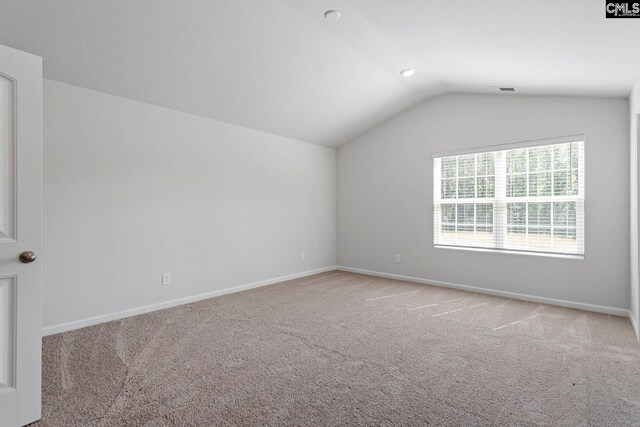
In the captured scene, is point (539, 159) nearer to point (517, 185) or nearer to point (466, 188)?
point (517, 185)

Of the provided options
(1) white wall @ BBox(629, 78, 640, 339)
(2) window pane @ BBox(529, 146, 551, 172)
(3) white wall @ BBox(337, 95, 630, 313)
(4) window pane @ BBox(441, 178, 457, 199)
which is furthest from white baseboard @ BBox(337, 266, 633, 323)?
(2) window pane @ BBox(529, 146, 551, 172)

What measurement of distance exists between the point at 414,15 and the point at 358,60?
1.18 m

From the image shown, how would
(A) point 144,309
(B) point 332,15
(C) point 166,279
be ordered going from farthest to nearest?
(C) point 166,279
(A) point 144,309
(B) point 332,15

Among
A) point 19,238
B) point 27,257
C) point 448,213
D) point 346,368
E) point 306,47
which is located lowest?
point 346,368

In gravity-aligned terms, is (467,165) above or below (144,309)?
above

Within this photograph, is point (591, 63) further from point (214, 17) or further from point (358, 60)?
point (214, 17)

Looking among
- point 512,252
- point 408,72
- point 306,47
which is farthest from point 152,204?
point 512,252

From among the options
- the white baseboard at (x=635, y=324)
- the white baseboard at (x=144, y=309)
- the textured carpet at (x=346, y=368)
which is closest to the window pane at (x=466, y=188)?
the textured carpet at (x=346, y=368)

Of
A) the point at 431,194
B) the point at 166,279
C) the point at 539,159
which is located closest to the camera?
the point at 166,279

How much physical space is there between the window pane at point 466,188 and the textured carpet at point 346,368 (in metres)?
1.64

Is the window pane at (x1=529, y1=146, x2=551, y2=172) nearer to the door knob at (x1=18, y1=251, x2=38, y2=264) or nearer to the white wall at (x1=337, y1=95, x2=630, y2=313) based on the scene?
the white wall at (x1=337, y1=95, x2=630, y2=313)

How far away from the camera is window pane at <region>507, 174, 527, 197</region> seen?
4293mm

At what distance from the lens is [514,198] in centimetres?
436

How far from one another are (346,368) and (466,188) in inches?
135
